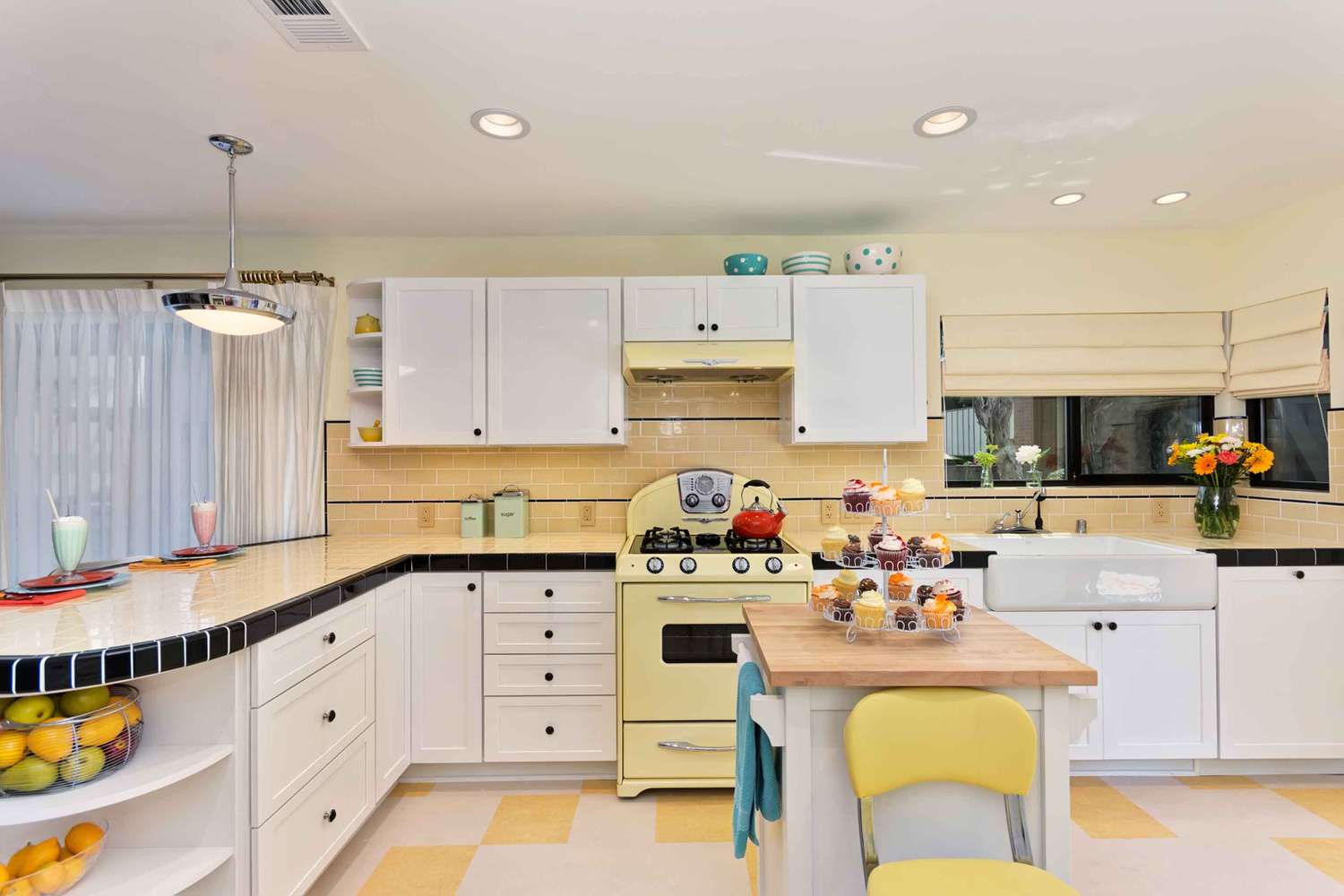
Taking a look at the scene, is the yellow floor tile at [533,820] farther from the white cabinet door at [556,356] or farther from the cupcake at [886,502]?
the cupcake at [886,502]

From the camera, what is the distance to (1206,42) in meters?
1.82

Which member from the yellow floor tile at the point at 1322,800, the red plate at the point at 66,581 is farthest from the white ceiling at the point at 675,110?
the yellow floor tile at the point at 1322,800

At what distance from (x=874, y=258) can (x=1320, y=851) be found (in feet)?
9.01

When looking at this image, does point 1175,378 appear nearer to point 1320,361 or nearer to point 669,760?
point 1320,361

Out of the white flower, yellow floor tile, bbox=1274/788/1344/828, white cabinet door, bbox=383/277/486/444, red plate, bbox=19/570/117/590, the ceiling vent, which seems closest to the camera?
the ceiling vent

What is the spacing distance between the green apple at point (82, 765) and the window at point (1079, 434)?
3.41 m

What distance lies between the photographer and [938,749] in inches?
52.5

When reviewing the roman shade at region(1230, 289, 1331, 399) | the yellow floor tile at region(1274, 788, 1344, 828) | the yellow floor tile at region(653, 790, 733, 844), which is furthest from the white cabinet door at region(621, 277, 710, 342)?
the yellow floor tile at region(1274, 788, 1344, 828)

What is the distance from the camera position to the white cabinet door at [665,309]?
3.10m

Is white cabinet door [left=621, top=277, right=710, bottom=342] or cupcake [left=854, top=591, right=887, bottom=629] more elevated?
white cabinet door [left=621, top=277, right=710, bottom=342]

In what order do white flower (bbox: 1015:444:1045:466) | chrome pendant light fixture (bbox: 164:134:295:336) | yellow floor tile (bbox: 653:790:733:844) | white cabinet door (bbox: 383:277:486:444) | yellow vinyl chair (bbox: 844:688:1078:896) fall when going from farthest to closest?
white flower (bbox: 1015:444:1045:466) → white cabinet door (bbox: 383:277:486:444) → yellow floor tile (bbox: 653:790:733:844) → chrome pendant light fixture (bbox: 164:134:295:336) → yellow vinyl chair (bbox: 844:688:1078:896)

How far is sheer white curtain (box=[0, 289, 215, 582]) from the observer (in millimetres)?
3195

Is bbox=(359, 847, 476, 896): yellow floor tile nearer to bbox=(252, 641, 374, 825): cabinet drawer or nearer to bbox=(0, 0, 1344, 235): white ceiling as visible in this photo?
bbox=(252, 641, 374, 825): cabinet drawer

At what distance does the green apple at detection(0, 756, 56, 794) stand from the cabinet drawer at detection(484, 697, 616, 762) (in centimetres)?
152
